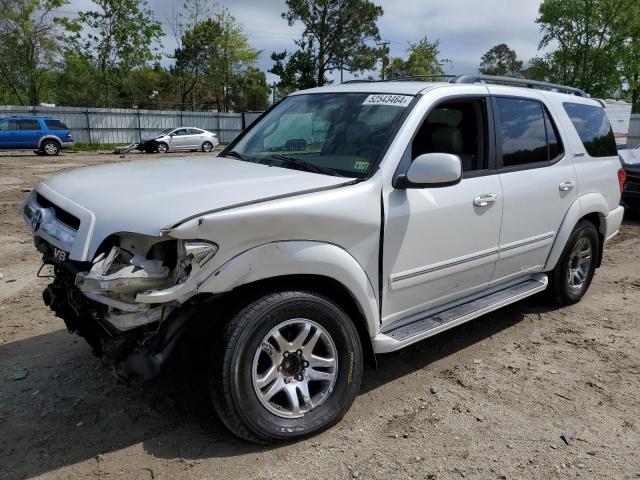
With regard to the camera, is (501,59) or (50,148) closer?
(50,148)

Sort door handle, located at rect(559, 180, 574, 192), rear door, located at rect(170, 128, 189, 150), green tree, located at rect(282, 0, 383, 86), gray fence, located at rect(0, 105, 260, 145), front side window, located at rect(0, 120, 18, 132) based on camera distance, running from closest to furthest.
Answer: door handle, located at rect(559, 180, 574, 192), front side window, located at rect(0, 120, 18, 132), rear door, located at rect(170, 128, 189, 150), gray fence, located at rect(0, 105, 260, 145), green tree, located at rect(282, 0, 383, 86)

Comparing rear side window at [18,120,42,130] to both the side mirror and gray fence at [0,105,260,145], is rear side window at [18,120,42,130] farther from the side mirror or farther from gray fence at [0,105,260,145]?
the side mirror

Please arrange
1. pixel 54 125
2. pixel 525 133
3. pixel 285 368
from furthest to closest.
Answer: pixel 54 125, pixel 525 133, pixel 285 368

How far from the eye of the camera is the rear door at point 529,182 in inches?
152

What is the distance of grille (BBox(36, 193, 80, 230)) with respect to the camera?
2.73m

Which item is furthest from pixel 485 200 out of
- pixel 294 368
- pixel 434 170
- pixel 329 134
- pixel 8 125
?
pixel 8 125

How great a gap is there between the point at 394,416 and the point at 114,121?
33040mm

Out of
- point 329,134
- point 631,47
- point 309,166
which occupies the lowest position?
point 309,166

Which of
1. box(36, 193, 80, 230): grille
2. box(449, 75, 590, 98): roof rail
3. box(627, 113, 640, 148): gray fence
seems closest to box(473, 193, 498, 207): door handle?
box(449, 75, 590, 98): roof rail

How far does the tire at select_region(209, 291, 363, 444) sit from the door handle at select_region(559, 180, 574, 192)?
241cm

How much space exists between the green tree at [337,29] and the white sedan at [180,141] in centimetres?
1439

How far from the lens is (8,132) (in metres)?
23.7

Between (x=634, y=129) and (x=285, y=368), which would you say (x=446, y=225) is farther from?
(x=634, y=129)

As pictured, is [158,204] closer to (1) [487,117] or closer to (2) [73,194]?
(2) [73,194]
